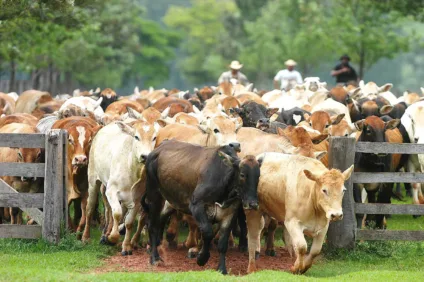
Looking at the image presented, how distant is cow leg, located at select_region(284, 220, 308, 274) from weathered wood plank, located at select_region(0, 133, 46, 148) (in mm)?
4105

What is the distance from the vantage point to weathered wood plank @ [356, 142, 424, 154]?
1526 centimetres

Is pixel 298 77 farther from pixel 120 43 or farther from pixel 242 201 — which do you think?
pixel 120 43

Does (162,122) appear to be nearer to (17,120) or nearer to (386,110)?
(17,120)

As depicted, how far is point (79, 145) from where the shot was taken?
16.7 m

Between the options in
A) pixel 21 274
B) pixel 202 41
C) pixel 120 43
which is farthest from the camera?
pixel 202 41

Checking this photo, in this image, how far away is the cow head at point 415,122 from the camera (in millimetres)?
19516

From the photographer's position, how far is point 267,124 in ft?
56.7

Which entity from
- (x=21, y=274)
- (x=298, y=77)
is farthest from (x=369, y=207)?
(x=298, y=77)

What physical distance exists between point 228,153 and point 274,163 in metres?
0.65

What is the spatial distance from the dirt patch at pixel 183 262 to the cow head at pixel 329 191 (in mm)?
1736

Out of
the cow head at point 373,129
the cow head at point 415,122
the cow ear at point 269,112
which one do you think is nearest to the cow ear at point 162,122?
→ the cow ear at point 269,112

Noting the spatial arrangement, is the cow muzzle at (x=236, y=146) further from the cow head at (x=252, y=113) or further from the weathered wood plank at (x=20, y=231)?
the cow head at (x=252, y=113)

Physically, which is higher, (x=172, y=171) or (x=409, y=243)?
(x=172, y=171)

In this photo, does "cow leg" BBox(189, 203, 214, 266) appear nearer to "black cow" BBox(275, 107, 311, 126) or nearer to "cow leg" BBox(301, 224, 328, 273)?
"cow leg" BBox(301, 224, 328, 273)
